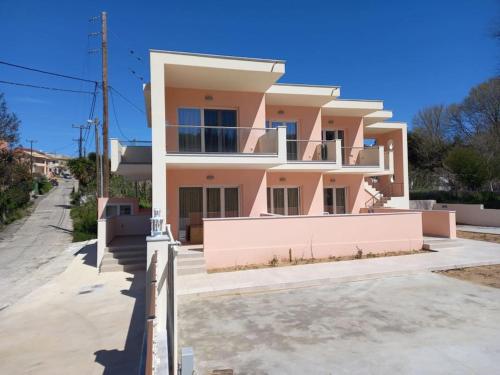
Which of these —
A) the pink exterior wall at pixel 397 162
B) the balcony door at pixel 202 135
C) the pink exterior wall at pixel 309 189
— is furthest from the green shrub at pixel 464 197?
the balcony door at pixel 202 135

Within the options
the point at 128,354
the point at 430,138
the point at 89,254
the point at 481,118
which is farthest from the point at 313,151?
the point at 481,118

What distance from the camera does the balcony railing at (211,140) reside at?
12.6 metres

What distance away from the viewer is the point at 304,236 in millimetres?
11695

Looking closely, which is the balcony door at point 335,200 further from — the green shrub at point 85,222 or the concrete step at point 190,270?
the green shrub at point 85,222

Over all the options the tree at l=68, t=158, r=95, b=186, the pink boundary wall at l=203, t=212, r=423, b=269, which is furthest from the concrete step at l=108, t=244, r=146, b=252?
the tree at l=68, t=158, r=95, b=186

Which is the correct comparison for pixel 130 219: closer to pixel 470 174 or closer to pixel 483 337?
pixel 483 337

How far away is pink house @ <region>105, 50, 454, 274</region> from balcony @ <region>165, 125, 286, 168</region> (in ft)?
0.13

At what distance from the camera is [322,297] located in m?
7.86

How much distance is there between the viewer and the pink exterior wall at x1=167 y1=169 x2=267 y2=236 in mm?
13406

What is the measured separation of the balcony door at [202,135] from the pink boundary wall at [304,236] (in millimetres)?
3551

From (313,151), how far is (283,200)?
2.88m

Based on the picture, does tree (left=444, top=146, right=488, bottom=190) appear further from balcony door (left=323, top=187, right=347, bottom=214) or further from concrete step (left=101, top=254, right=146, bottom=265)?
concrete step (left=101, top=254, right=146, bottom=265)

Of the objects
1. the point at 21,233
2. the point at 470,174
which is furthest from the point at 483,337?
the point at 21,233

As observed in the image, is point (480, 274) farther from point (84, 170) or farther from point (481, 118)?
point (84, 170)
